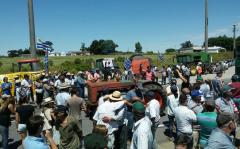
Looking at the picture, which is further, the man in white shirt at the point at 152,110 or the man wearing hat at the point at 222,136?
the man in white shirt at the point at 152,110

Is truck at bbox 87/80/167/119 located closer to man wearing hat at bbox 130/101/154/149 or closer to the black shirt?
the black shirt

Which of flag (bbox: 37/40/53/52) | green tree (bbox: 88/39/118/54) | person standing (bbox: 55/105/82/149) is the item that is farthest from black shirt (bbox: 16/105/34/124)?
green tree (bbox: 88/39/118/54)

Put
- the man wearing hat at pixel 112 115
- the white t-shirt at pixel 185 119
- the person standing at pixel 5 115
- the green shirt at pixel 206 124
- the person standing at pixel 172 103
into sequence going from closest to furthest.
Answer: the green shirt at pixel 206 124 → the white t-shirt at pixel 185 119 → the man wearing hat at pixel 112 115 → the person standing at pixel 5 115 → the person standing at pixel 172 103

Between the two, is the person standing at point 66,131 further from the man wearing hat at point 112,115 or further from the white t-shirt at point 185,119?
the white t-shirt at point 185,119

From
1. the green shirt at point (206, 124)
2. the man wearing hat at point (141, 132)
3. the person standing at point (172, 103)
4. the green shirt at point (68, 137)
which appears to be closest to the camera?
the man wearing hat at point (141, 132)

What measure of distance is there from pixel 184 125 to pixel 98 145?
276 centimetres

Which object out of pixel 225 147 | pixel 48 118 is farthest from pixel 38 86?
pixel 225 147

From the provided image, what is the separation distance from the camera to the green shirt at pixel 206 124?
18.2ft

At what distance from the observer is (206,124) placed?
5609 millimetres

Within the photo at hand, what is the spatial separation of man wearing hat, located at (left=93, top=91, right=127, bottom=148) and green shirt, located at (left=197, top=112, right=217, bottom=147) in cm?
189

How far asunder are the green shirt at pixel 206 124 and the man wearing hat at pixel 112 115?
6.19 feet

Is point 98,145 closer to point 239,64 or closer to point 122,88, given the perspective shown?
point 122,88

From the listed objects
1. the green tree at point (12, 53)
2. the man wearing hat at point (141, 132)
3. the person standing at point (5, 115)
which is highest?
the green tree at point (12, 53)

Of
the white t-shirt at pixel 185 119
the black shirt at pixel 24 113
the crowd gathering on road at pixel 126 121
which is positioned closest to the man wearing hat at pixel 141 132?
the crowd gathering on road at pixel 126 121
